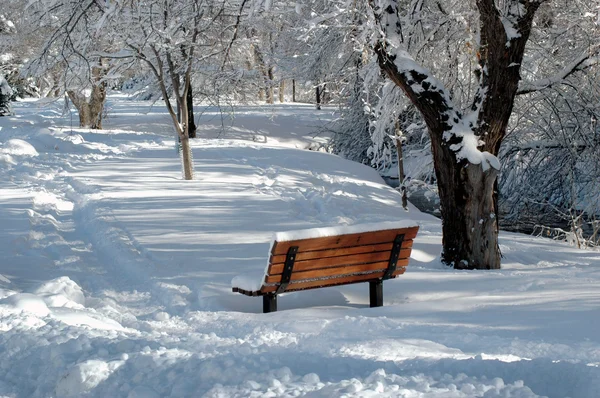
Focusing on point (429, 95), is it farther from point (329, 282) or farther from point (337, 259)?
point (329, 282)

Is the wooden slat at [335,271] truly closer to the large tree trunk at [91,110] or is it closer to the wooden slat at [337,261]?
the wooden slat at [337,261]

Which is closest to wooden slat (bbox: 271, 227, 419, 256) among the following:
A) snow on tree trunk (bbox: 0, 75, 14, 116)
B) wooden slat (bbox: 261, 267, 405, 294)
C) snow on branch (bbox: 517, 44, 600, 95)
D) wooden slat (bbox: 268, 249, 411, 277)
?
wooden slat (bbox: 268, 249, 411, 277)

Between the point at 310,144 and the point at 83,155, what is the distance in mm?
12100

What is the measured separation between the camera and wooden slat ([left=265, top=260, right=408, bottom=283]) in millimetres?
6965

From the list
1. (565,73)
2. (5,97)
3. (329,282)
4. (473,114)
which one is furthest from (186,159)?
(5,97)

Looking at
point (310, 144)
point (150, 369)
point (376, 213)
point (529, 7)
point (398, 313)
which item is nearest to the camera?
point (150, 369)

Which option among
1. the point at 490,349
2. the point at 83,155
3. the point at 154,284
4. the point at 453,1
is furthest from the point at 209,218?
the point at 83,155

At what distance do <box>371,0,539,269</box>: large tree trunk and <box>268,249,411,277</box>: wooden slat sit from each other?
7.70 feet

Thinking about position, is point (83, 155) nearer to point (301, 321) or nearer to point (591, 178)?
point (591, 178)

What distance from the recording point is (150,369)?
14.9ft

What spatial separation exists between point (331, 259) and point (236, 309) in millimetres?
1119

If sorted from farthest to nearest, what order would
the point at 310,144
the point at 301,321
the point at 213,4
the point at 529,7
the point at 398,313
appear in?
the point at 310,144 → the point at 213,4 → the point at 529,7 → the point at 398,313 → the point at 301,321

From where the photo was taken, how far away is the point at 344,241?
7.14 metres

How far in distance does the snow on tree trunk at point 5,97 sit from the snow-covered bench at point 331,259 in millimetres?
27946
